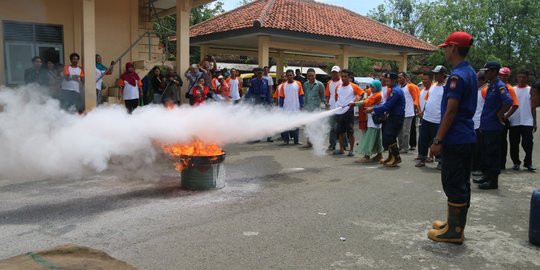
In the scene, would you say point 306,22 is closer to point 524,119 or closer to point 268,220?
point 524,119

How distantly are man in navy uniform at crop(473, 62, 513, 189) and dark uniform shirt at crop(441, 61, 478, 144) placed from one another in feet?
8.90

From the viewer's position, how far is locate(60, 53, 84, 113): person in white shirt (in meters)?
9.74

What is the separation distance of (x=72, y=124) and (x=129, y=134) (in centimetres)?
89

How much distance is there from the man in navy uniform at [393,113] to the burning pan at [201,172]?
12.5 ft

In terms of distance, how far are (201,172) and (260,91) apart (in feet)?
19.6

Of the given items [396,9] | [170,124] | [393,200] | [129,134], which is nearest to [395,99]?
[393,200]

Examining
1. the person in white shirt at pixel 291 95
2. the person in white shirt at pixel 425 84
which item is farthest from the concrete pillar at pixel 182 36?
the person in white shirt at pixel 425 84

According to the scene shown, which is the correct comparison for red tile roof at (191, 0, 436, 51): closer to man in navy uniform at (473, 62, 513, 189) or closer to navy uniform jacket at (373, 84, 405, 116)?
navy uniform jacket at (373, 84, 405, 116)

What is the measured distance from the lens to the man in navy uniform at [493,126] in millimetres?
7027

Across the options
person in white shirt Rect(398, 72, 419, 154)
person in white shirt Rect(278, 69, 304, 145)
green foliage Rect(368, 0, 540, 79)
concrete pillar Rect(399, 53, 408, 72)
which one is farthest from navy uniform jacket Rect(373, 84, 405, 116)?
green foliage Rect(368, 0, 540, 79)

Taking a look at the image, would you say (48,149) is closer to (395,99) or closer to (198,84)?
(198,84)

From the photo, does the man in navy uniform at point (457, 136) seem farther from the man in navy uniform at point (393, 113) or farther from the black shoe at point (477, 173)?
the man in navy uniform at point (393, 113)

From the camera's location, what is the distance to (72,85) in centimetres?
990

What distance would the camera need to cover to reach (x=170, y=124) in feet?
21.6
